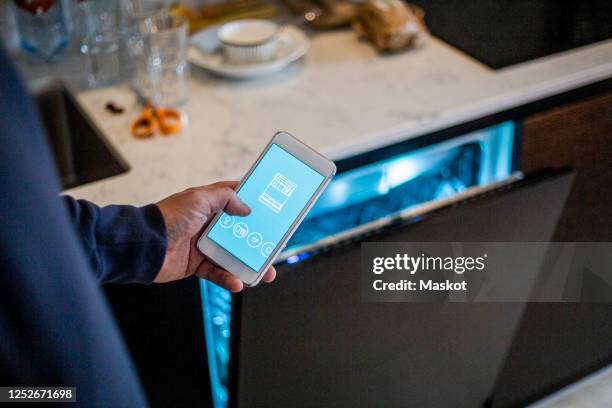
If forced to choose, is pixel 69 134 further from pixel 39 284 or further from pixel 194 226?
pixel 39 284

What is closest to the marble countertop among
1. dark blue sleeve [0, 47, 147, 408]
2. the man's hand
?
the man's hand

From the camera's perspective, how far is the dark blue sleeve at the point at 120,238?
83 centimetres

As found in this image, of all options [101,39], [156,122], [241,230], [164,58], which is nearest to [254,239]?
[241,230]

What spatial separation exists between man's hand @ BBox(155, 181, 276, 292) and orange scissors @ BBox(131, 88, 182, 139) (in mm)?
274

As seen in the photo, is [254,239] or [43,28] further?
[43,28]

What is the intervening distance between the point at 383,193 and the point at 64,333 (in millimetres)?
845

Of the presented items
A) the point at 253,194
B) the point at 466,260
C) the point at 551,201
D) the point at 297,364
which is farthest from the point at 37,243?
the point at 551,201

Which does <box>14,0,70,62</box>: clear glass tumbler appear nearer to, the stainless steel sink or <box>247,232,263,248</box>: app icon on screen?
the stainless steel sink

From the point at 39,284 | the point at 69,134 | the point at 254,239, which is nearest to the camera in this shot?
the point at 39,284

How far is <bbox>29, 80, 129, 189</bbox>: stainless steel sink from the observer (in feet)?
4.15

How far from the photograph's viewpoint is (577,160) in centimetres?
136

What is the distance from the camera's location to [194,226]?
0.94 m

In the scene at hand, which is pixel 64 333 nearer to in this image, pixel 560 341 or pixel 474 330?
pixel 474 330

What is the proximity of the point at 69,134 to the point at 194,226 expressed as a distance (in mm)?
522
